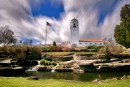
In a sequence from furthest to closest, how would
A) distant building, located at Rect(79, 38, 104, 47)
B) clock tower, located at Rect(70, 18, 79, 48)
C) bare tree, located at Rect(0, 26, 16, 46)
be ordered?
distant building, located at Rect(79, 38, 104, 47) → clock tower, located at Rect(70, 18, 79, 48) → bare tree, located at Rect(0, 26, 16, 46)

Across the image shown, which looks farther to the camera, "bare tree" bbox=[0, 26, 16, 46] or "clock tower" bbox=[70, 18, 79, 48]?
"clock tower" bbox=[70, 18, 79, 48]

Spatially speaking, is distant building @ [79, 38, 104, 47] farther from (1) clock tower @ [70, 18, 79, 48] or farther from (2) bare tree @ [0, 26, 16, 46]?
(2) bare tree @ [0, 26, 16, 46]

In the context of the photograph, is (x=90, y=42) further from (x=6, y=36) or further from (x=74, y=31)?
(x=6, y=36)

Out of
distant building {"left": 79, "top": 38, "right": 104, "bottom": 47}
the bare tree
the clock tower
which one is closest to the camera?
the bare tree

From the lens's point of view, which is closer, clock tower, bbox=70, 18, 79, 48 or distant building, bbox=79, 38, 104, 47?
clock tower, bbox=70, 18, 79, 48

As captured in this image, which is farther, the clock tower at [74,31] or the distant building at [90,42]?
the distant building at [90,42]

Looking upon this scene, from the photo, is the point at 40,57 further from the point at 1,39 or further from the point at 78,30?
the point at 78,30

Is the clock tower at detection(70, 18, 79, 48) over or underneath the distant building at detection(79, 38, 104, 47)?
over

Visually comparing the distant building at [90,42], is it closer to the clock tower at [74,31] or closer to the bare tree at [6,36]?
the clock tower at [74,31]

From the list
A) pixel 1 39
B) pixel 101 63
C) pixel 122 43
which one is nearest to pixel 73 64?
pixel 101 63

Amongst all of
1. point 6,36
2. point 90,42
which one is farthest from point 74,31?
point 6,36

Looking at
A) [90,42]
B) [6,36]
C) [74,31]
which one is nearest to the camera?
[6,36]

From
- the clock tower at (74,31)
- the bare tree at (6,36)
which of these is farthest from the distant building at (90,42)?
the bare tree at (6,36)

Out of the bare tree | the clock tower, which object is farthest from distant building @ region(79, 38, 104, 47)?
the bare tree
